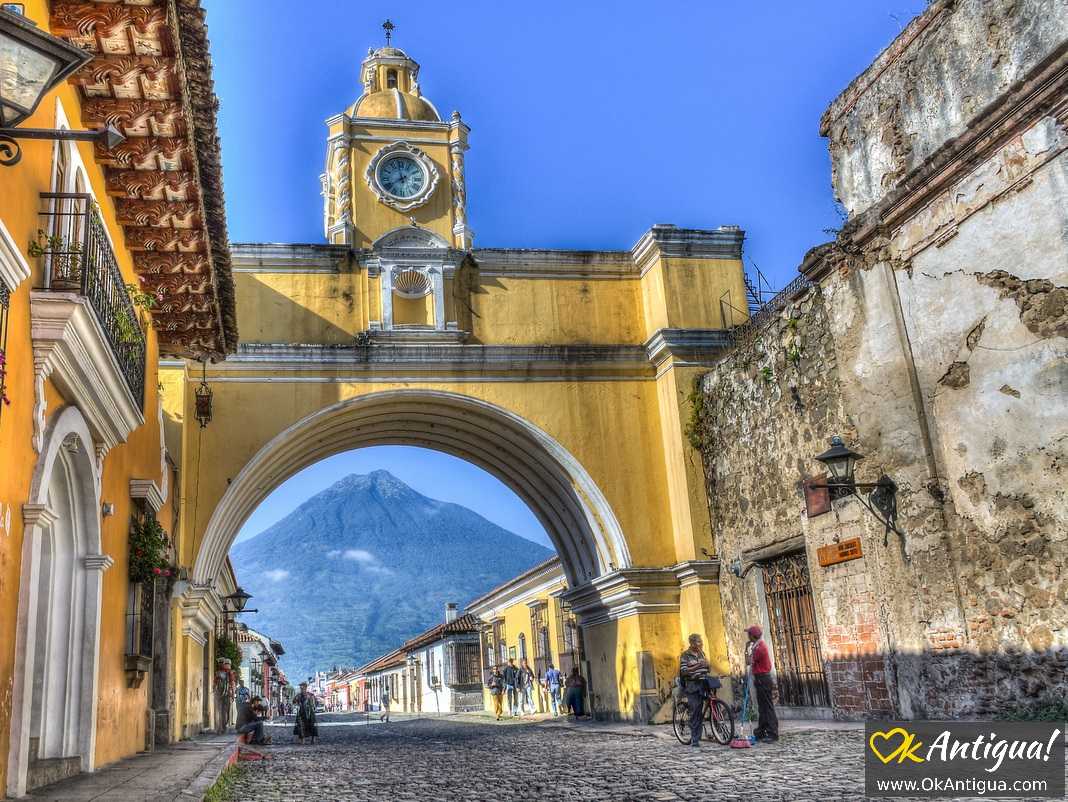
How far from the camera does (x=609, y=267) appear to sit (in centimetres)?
1702

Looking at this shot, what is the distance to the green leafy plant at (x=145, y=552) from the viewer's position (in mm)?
9531

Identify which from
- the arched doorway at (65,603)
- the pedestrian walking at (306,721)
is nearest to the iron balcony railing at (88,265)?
the arched doorway at (65,603)

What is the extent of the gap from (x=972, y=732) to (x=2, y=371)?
6708 mm

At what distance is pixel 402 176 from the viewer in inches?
669

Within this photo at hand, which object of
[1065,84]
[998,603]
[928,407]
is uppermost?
[1065,84]

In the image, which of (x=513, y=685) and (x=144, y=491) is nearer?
(x=144, y=491)

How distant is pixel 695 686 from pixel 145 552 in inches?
218

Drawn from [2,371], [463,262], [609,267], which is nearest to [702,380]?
[609,267]

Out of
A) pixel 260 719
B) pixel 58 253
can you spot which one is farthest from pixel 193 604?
pixel 58 253

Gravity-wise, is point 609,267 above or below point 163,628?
above

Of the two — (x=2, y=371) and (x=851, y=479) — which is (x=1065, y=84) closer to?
(x=851, y=479)

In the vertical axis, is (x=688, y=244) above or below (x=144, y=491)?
above

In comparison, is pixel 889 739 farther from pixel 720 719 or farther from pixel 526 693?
pixel 526 693

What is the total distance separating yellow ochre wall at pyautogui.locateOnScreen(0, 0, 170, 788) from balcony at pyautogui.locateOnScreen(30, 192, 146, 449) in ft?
0.33
